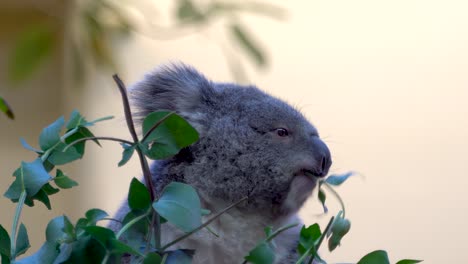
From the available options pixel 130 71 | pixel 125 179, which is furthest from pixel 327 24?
pixel 125 179

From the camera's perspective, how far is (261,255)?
1146mm

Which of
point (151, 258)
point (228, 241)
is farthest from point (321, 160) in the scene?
point (151, 258)

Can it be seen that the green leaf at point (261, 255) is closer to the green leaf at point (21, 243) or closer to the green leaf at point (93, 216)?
the green leaf at point (93, 216)

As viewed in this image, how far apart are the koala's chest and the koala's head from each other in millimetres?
46

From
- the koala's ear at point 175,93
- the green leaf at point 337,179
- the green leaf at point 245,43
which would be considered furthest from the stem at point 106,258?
the green leaf at point 245,43

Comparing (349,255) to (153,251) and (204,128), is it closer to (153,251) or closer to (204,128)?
(204,128)

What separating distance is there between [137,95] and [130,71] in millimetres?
2561

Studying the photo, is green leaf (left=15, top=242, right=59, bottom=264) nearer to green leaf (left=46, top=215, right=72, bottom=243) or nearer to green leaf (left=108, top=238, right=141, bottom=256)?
green leaf (left=46, top=215, right=72, bottom=243)

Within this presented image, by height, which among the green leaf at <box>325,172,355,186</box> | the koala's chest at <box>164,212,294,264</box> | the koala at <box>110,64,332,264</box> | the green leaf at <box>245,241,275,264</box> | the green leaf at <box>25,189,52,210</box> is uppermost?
the green leaf at <box>325,172,355,186</box>

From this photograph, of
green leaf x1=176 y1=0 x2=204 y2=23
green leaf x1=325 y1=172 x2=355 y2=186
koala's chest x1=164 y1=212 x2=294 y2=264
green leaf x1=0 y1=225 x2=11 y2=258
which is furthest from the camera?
green leaf x1=176 y1=0 x2=204 y2=23

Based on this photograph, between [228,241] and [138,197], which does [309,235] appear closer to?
[138,197]

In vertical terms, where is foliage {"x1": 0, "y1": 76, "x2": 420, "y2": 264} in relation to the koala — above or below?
above

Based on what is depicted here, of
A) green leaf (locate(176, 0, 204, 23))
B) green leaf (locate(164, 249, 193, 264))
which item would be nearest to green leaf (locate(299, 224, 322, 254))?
green leaf (locate(164, 249, 193, 264))

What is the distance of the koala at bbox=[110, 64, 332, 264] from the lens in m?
1.75
